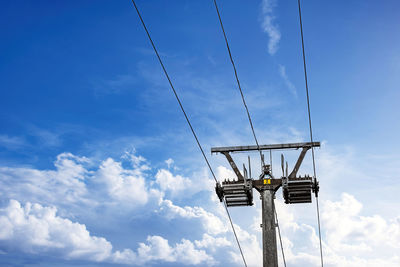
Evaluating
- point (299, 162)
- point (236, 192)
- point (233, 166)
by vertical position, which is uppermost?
point (299, 162)

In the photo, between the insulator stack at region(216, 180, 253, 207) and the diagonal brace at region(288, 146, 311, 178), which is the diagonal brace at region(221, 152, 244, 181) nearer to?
the insulator stack at region(216, 180, 253, 207)

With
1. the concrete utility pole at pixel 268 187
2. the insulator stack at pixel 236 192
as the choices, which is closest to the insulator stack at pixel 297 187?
the concrete utility pole at pixel 268 187

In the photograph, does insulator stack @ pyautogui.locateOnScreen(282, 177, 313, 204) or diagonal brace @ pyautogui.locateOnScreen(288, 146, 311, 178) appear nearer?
insulator stack @ pyautogui.locateOnScreen(282, 177, 313, 204)

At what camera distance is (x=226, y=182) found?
1327 cm

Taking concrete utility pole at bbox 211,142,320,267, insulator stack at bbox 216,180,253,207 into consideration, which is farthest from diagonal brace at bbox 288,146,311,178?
insulator stack at bbox 216,180,253,207

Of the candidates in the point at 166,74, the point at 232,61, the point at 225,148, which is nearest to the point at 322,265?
the point at 225,148

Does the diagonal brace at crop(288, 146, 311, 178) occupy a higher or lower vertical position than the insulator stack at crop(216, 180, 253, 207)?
higher

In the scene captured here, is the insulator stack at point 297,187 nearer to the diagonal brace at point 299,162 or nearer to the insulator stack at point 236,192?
the diagonal brace at point 299,162

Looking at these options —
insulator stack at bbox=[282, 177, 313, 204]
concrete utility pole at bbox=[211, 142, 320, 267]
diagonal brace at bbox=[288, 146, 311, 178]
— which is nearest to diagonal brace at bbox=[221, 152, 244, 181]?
concrete utility pole at bbox=[211, 142, 320, 267]

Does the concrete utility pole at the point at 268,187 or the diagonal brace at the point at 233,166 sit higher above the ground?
the diagonal brace at the point at 233,166

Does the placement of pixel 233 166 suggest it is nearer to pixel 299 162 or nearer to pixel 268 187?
pixel 268 187

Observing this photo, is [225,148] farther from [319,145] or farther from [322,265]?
[322,265]

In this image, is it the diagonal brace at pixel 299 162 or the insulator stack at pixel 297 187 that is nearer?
the insulator stack at pixel 297 187

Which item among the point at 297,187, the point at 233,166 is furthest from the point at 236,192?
the point at 297,187
